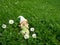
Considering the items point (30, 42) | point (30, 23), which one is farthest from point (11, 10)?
point (30, 42)

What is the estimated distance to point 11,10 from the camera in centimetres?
863

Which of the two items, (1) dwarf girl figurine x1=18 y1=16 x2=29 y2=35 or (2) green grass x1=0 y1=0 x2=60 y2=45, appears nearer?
(2) green grass x1=0 y1=0 x2=60 y2=45

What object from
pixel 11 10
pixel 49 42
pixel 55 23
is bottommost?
pixel 49 42

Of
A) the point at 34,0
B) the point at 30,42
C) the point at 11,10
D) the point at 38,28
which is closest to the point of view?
the point at 30,42

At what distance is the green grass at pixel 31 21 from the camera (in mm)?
6977

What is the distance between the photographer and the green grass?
6.98m

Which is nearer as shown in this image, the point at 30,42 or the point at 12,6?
the point at 30,42

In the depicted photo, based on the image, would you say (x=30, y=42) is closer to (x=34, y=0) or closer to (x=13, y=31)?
(x=13, y=31)

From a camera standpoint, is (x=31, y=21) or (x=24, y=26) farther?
(x=31, y=21)

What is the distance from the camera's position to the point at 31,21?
26.0ft

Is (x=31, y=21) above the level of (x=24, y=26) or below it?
above

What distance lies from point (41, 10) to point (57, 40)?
2448 millimetres

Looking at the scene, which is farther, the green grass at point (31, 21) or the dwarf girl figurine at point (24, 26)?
the dwarf girl figurine at point (24, 26)

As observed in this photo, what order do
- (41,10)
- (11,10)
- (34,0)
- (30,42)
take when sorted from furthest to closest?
(34,0)
(41,10)
(11,10)
(30,42)
